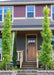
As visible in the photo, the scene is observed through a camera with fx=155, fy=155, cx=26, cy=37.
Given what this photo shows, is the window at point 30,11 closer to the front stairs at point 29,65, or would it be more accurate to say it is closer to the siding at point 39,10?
the siding at point 39,10

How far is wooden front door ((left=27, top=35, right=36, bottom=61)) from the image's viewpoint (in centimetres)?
1516

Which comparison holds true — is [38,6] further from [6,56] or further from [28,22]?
[6,56]

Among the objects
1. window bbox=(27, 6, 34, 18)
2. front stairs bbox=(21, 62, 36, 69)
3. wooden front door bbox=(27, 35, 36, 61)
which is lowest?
front stairs bbox=(21, 62, 36, 69)

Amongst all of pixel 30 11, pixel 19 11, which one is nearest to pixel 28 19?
pixel 30 11

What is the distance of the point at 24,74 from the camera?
37.0ft

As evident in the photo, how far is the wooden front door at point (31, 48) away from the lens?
15.2 metres

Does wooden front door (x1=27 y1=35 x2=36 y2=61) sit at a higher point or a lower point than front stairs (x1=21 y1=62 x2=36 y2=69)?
higher

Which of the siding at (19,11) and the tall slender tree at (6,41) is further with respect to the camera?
the siding at (19,11)

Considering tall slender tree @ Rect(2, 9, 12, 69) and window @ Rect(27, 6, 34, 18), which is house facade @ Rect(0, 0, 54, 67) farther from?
tall slender tree @ Rect(2, 9, 12, 69)

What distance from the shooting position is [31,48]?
15.4 metres

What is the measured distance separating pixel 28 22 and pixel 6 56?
5.82 metres

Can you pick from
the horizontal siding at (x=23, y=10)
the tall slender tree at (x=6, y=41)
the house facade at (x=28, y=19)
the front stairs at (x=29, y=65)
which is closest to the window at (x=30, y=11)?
the house facade at (x=28, y=19)

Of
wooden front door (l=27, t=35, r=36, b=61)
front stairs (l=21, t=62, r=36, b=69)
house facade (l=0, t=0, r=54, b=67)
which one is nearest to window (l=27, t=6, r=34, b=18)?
house facade (l=0, t=0, r=54, b=67)

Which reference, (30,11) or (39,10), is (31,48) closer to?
(30,11)
